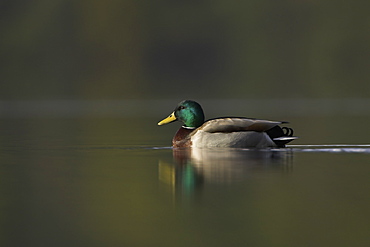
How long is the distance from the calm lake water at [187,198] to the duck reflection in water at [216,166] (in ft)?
0.06

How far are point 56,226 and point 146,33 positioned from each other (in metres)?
179

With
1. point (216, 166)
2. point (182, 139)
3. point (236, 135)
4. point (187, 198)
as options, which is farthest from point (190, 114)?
point (187, 198)

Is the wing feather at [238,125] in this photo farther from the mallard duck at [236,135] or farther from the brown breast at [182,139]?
the brown breast at [182,139]

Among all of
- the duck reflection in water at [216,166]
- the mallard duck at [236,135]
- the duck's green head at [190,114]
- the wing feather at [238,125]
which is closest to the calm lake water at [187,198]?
the duck reflection in water at [216,166]

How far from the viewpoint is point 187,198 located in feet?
38.1

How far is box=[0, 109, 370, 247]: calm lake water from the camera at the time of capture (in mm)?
9562

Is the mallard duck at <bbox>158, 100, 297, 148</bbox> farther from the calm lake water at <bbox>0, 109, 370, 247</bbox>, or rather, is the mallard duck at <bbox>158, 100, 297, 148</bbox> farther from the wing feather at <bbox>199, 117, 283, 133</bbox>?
the calm lake water at <bbox>0, 109, 370, 247</bbox>

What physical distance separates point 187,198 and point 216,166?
352 centimetres

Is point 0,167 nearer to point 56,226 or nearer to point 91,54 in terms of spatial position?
point 56,226

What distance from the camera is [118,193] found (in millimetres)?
12367

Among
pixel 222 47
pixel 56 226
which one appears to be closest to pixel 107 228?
pixel 56 226

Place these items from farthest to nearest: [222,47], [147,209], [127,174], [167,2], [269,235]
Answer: [167,2] < [222,47] < [127,174] < [147,209] < [269,235]

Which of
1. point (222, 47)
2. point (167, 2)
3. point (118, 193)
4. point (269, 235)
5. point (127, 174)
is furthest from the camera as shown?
point (167, 2)

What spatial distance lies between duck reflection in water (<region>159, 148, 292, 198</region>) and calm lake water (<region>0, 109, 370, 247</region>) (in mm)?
17
